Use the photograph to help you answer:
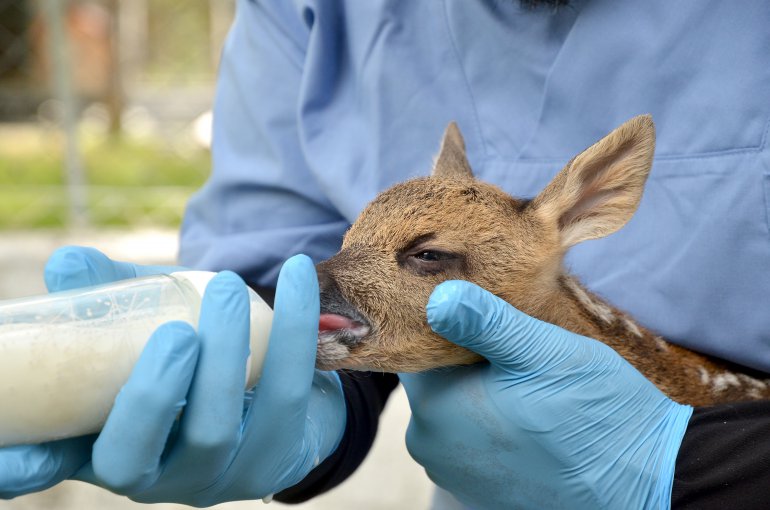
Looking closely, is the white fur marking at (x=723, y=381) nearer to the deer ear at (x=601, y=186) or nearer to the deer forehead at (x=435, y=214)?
the deer ear at (x=601, y=186)

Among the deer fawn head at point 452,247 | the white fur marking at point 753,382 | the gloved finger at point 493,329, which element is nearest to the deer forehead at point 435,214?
the deer fawn head at point 452,247

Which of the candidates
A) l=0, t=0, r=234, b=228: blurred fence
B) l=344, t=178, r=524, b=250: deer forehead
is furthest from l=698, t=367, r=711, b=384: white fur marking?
l=0, t=0, r=234, b=228: blurred fence

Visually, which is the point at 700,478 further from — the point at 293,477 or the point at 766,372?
the point at 293,477

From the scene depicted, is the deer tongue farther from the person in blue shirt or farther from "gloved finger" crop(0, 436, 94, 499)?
"gloved finger" crop(0, 436, 94, 499)

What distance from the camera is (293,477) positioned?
1.93 meters

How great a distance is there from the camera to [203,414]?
156 cm

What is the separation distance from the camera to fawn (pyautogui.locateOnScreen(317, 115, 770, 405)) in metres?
1.88

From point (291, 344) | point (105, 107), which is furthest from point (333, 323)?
point (105, 107)

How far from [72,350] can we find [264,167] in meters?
1.28

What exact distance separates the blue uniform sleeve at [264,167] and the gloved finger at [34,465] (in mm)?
1004

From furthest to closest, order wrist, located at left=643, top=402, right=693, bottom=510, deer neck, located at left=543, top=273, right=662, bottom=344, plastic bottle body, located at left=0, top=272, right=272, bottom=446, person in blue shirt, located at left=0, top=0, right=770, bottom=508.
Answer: deer neck, located at left=543, top=273, right=662, bottom=344
wrist, located at left=643, top=402, right=693, bottom=510
person in blue shirt, located at left=0, top=0, right=770, bottom=508
plastic bottle body, located at left=0, top=272, right=272, bottom=446

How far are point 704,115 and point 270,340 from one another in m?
1.12

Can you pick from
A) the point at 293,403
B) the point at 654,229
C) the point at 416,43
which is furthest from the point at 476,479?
the point at 416,43

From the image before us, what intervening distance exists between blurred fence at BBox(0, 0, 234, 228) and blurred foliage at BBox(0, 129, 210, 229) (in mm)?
13
